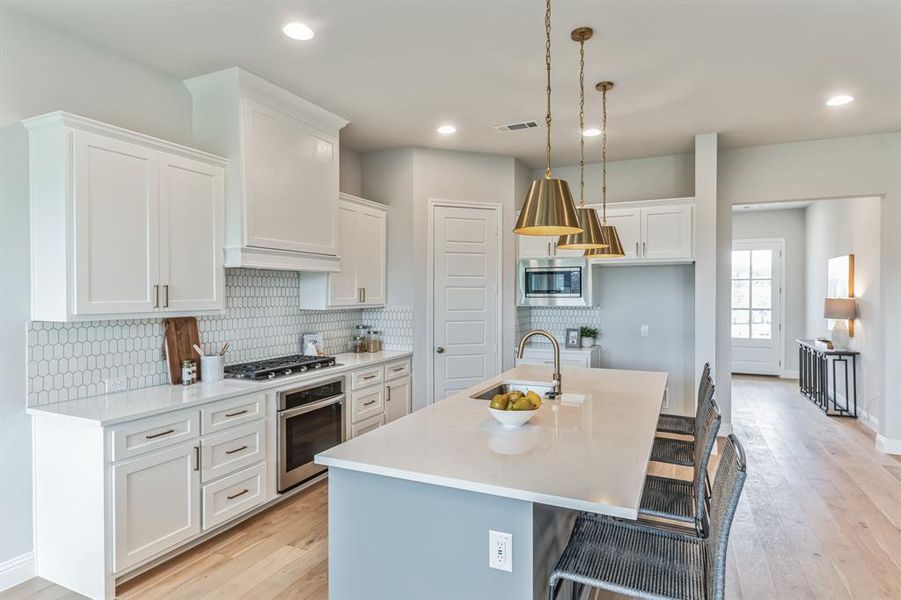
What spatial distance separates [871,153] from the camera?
464cm

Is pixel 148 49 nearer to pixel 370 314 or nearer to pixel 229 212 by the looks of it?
pixel 229 212

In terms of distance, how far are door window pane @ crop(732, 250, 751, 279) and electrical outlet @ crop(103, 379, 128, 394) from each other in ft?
30.0

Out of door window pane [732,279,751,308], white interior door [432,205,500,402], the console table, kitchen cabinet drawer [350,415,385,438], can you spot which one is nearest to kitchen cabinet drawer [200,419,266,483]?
kitchen cabinet drawer [350,415,385,438]

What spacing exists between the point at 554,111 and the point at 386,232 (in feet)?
6.34

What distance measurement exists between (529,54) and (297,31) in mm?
1334

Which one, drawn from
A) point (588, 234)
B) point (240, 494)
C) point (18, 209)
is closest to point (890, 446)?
point (588, 234)

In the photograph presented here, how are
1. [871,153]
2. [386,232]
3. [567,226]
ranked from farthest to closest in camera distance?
[386,232] → [871,153] → [567,226]

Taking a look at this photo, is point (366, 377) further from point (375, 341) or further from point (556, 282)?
point (556, 282)

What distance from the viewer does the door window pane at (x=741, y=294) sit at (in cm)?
886

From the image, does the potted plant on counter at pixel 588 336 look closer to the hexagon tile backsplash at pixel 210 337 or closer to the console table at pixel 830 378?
the hexagon tile backsplash at pixel 210 337

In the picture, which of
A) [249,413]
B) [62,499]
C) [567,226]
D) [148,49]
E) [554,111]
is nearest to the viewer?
[567,226]

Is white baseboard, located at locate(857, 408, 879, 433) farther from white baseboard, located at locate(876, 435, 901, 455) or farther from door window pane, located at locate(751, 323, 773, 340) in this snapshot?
door window pane, located at locate(751, 323, 773, 340)

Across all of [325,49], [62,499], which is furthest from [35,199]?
[325,49]

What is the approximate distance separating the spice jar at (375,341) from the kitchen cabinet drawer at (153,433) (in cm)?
221
